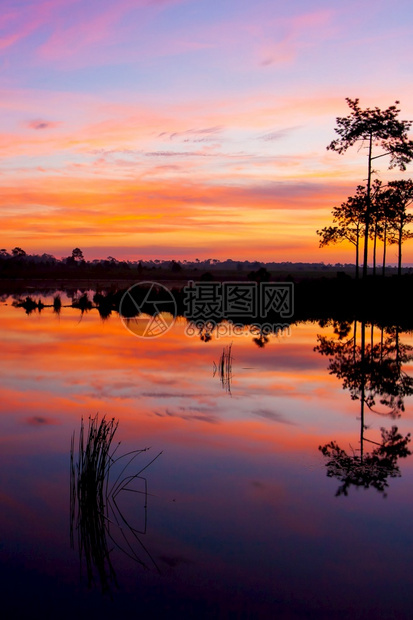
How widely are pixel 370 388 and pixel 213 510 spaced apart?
839cm

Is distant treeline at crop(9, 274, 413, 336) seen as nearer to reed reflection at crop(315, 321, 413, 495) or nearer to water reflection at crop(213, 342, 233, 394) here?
reed reflection at crop(315, 321, 413, 495)

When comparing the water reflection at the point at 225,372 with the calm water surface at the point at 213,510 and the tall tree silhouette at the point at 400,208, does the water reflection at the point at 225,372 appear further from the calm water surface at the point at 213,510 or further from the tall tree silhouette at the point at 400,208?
the tall tree silhouette at the point at 400,208

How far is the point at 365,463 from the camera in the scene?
9.41 metres

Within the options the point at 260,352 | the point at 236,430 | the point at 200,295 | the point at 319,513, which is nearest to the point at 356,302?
the point at 200,295

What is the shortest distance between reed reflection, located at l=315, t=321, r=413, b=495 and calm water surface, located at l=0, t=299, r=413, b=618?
0.19 meters

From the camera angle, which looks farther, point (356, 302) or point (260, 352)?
point (356, 302)

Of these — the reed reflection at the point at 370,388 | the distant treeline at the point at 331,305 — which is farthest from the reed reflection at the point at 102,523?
the distant treeline at the point at 331,305

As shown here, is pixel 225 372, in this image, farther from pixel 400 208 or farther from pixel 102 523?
pixel 400 208

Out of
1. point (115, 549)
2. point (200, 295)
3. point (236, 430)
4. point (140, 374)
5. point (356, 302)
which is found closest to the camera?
point (115, 549)

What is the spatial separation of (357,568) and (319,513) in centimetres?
130

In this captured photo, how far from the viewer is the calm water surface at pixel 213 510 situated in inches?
226

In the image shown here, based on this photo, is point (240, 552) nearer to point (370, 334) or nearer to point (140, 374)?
point (140, 374)

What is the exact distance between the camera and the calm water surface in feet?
18.8

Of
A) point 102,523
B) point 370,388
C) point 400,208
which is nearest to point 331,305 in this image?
point 400,208
